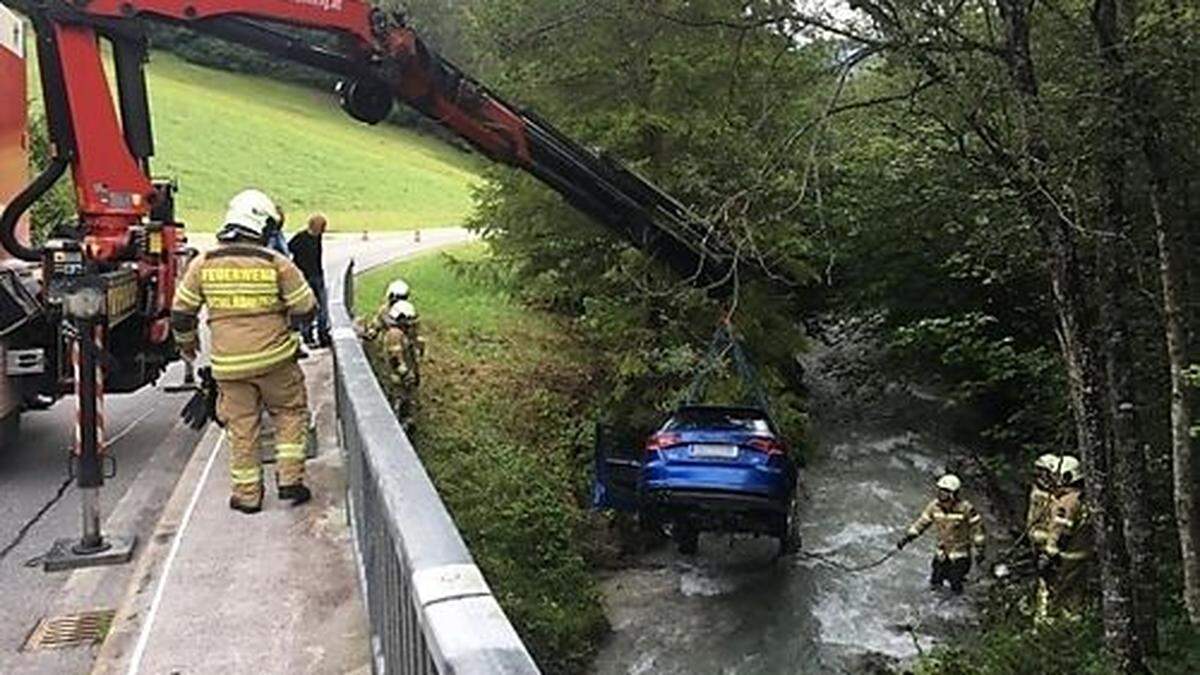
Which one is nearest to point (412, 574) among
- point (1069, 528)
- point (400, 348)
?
point (400, 348)

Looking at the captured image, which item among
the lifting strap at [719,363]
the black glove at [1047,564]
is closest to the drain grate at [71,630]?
the lifting strap at [719,363]

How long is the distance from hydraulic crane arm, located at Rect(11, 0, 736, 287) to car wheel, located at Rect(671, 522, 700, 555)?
2.49m

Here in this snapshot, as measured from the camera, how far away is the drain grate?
17.6 ft

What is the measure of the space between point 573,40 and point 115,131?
7117 millimetres

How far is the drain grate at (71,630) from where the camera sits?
5.38m

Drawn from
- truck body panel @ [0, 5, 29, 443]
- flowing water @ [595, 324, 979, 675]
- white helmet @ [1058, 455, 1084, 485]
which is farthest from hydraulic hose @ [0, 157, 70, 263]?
white helmet @ [1058, 455, 1084, 485]

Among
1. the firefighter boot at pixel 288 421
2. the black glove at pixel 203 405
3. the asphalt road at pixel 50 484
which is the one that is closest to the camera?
the asphalt road at pixel 50 484

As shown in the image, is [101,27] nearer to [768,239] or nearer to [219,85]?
[768,239]

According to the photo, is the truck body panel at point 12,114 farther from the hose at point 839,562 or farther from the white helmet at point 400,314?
the hose at point 839,562

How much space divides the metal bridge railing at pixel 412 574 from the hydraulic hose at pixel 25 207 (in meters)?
4.56

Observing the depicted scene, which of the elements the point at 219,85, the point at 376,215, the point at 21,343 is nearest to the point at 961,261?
the point at 21,343

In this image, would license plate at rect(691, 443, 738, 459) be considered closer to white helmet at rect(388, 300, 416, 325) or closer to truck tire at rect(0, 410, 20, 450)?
white helmet at rect(388, 300, 416, 325)

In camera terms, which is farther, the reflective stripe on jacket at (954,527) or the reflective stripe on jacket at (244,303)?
the reflective stripe on jacket at (954,527)

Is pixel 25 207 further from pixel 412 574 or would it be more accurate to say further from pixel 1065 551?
pixel 1065 551
